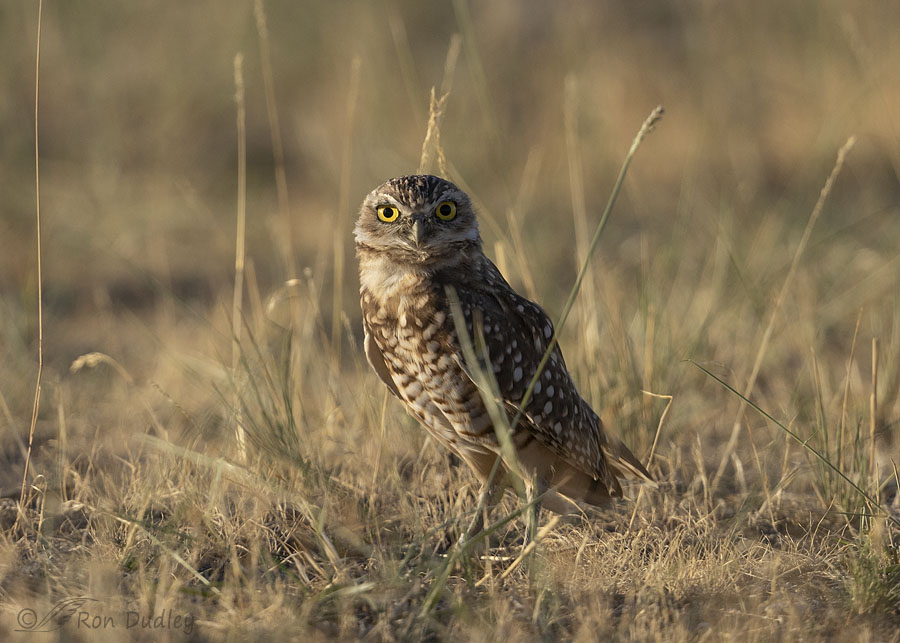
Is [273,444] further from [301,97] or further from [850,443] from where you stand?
[301,97]

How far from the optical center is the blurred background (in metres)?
5.57

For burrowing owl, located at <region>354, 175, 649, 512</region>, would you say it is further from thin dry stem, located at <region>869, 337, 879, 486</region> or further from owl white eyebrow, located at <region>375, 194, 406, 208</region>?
thin dry stem, located at <region>869, 337, 879, 486</region>

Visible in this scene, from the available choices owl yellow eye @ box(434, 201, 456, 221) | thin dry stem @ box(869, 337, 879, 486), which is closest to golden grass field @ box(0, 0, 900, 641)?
thin dry stem @ box(869, 337, 879, 486)

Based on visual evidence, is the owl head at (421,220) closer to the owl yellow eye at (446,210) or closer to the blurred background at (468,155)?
the owl yellow eye at (446,210)

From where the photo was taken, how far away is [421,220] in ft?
11.1

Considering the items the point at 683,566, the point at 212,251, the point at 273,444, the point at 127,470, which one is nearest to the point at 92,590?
the point at 273,444

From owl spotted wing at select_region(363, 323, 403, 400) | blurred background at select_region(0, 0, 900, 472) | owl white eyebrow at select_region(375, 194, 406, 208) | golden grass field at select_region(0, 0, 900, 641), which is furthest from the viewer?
blurred background at select_region(0, 0, 900, 472)

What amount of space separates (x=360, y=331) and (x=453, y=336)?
287 centimetres

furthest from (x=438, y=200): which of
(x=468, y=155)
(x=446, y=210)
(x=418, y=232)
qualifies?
(x=468, y=155)

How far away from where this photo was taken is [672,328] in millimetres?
4777

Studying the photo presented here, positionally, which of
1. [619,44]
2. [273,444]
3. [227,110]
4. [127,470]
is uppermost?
[619,44]

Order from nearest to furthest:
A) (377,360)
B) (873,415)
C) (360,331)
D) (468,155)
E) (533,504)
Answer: (533,504)
(873,415)
(377,360)
(360,331)
(468,155)

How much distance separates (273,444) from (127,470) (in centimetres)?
76

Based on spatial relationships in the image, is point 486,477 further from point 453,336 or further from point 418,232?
point 418,232
